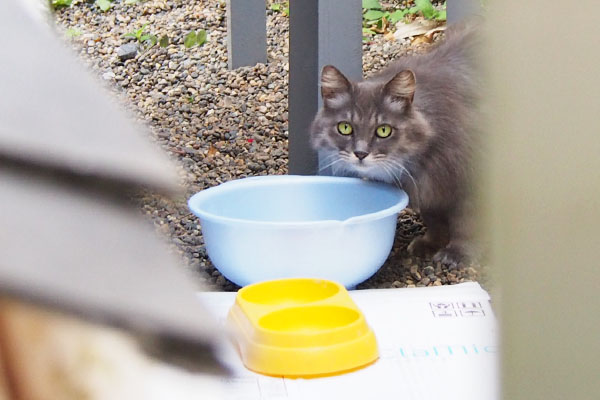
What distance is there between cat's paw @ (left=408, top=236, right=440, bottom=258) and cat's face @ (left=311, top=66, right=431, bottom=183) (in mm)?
232

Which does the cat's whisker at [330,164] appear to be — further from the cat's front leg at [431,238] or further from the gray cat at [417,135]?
the cat's front leg at [431,238]

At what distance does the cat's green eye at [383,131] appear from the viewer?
2.26m

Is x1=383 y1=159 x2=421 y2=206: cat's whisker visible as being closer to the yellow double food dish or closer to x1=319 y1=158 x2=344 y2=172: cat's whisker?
x1=319 y1=158 x2=344 y2=172: cat's whisker

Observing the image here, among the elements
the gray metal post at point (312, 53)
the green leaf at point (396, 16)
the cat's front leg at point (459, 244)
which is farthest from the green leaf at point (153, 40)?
the cat's front leg at point (459, 244)

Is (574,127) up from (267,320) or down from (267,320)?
up

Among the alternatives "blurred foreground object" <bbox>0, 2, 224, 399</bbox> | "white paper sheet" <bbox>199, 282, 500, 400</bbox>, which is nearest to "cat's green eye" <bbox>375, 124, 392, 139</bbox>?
"white paper sheet" <bbox>199, 282, 500, 400</bbox>

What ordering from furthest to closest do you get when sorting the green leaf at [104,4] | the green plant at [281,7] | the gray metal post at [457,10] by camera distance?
the green leaf at [104,4] < the green plant at [281,7] < the gray metal post at [457,10]

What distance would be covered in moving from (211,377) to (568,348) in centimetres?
18

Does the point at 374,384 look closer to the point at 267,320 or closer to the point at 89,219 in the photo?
the point at 267,320

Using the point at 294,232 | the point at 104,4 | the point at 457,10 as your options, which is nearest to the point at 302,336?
the point at 294,232

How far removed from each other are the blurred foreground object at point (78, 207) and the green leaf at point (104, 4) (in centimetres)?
397

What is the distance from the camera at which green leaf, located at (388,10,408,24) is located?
149 inches

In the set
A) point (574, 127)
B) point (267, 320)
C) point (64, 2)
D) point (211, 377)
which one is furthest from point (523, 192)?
point (64, 2)

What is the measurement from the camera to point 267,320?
1724mm
